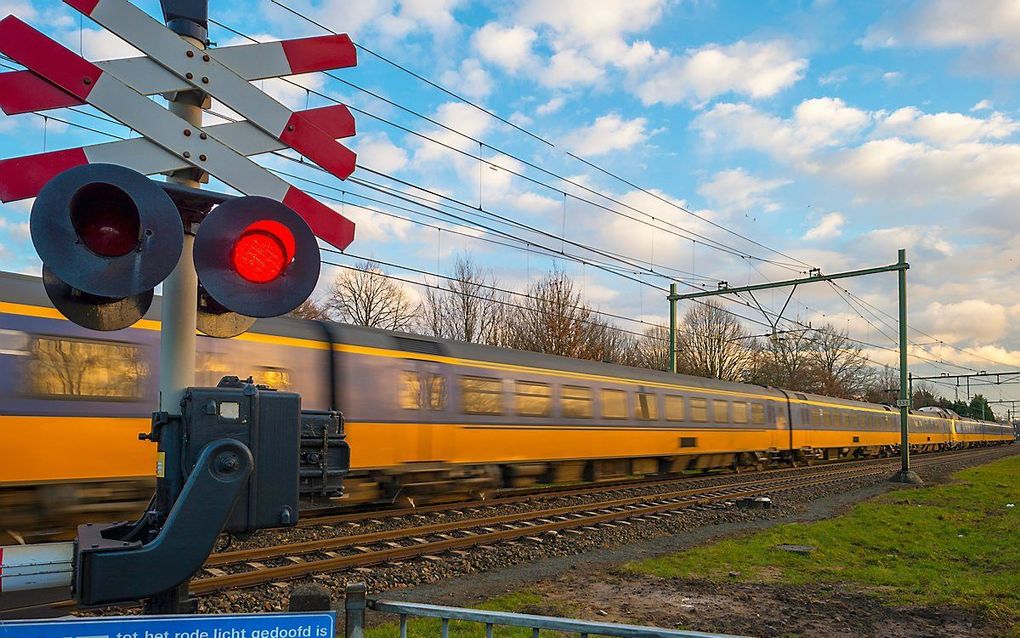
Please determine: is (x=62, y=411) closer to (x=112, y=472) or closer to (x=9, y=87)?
(x=112, y=472)

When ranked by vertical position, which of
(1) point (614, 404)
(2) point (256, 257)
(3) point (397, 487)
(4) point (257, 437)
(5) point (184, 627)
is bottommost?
(3) point (397, 487)

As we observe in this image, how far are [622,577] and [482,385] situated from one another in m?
6.57

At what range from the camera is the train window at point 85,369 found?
856 cm

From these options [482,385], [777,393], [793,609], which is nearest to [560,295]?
[777,393]

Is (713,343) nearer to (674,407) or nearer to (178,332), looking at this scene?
(674,407)

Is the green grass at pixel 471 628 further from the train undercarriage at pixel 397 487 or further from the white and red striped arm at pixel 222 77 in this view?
the white and red striped arm at pixel 222 77

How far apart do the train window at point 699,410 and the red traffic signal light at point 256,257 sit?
19.9 meters

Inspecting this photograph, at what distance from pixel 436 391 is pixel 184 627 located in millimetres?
11259

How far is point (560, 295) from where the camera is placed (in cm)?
3416

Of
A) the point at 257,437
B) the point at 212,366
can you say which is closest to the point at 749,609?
the point at 257,437

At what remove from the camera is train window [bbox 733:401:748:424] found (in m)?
23.8

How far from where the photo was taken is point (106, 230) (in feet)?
7.86

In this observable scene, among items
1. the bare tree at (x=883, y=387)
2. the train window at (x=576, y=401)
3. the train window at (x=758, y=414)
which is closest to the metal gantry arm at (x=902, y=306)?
the train window at (x=758, y=414)

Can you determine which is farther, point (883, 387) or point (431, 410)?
point (883, 387)
